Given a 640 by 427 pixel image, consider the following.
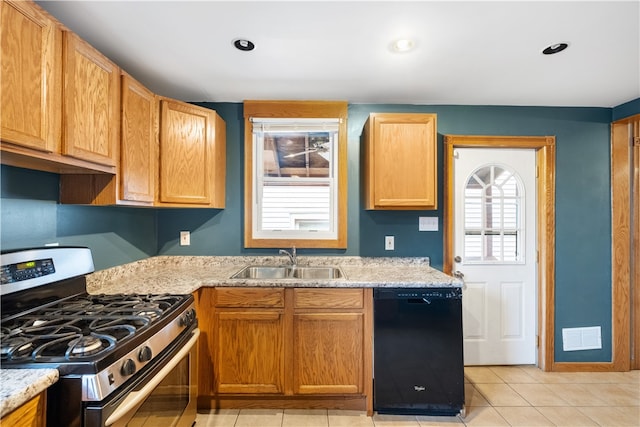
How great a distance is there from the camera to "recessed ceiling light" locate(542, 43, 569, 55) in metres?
1.67

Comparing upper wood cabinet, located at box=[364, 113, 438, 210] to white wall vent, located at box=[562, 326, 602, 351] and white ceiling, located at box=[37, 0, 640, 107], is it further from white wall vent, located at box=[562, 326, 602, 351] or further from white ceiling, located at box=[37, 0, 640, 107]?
white wall vent, located at box=[562, 326, 602, 351]

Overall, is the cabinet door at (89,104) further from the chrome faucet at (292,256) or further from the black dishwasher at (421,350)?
the black dishwasher at (421,350)

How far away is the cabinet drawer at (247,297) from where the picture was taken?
1902 mm

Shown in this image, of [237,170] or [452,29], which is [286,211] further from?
[452,29]

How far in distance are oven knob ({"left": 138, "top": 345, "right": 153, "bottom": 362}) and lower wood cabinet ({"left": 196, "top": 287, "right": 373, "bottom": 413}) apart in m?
0.70

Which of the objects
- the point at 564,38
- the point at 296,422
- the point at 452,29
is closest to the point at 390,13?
the point at 452,29

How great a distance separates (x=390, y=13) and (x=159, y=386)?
79.7 inches

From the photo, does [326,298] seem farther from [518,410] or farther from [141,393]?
[518,410]

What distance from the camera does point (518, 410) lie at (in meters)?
1.97

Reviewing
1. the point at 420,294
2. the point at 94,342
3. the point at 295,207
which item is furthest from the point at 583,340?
the point at 94,342

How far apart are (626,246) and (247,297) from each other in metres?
3.16

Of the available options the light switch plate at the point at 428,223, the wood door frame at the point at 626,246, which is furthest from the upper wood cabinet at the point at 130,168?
the wood door frame at the point at 626,246

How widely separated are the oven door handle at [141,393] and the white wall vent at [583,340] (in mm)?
3007

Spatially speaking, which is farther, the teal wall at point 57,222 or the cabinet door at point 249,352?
the cabinet door at point 249,352
